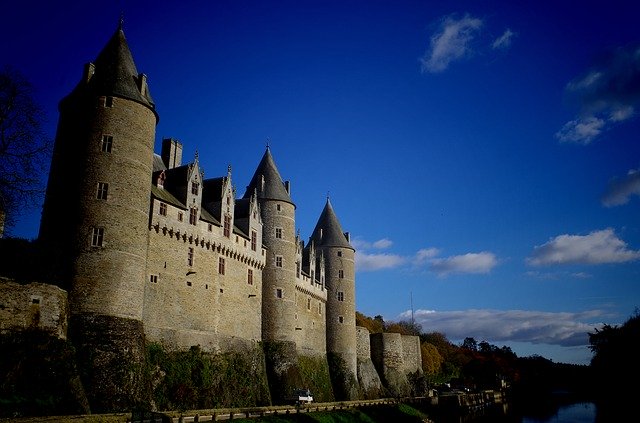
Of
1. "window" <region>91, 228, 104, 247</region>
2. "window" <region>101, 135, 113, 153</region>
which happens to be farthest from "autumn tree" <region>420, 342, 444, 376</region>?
"window" <region>101, 135, 113, 153</region>

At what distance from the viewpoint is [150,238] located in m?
32.2

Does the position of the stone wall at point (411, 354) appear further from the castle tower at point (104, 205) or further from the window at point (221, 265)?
the castle tower at point (104, 205)

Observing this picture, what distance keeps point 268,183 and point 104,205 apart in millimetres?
20797

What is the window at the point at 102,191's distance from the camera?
2842 cm

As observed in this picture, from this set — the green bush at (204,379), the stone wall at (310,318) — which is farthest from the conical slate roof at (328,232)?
the green bush at (204,379)

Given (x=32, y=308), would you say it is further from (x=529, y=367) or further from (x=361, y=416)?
(x=529, y=367)

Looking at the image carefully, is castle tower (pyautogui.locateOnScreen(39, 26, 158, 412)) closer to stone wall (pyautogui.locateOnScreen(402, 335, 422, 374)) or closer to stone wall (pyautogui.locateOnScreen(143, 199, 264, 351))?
stone wall (pyautogui.locateOnScreen(143, 199, 264, 351))

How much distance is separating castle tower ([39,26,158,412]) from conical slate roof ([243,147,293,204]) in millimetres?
15978

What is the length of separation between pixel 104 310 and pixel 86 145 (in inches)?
368

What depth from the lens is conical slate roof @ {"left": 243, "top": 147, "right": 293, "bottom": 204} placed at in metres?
47.1

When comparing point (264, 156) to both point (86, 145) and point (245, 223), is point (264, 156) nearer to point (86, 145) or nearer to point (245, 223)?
point (245, 223)

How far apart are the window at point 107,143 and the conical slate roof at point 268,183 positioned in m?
18.5

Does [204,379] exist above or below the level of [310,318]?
below

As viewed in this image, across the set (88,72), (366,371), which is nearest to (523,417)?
(366,371)
